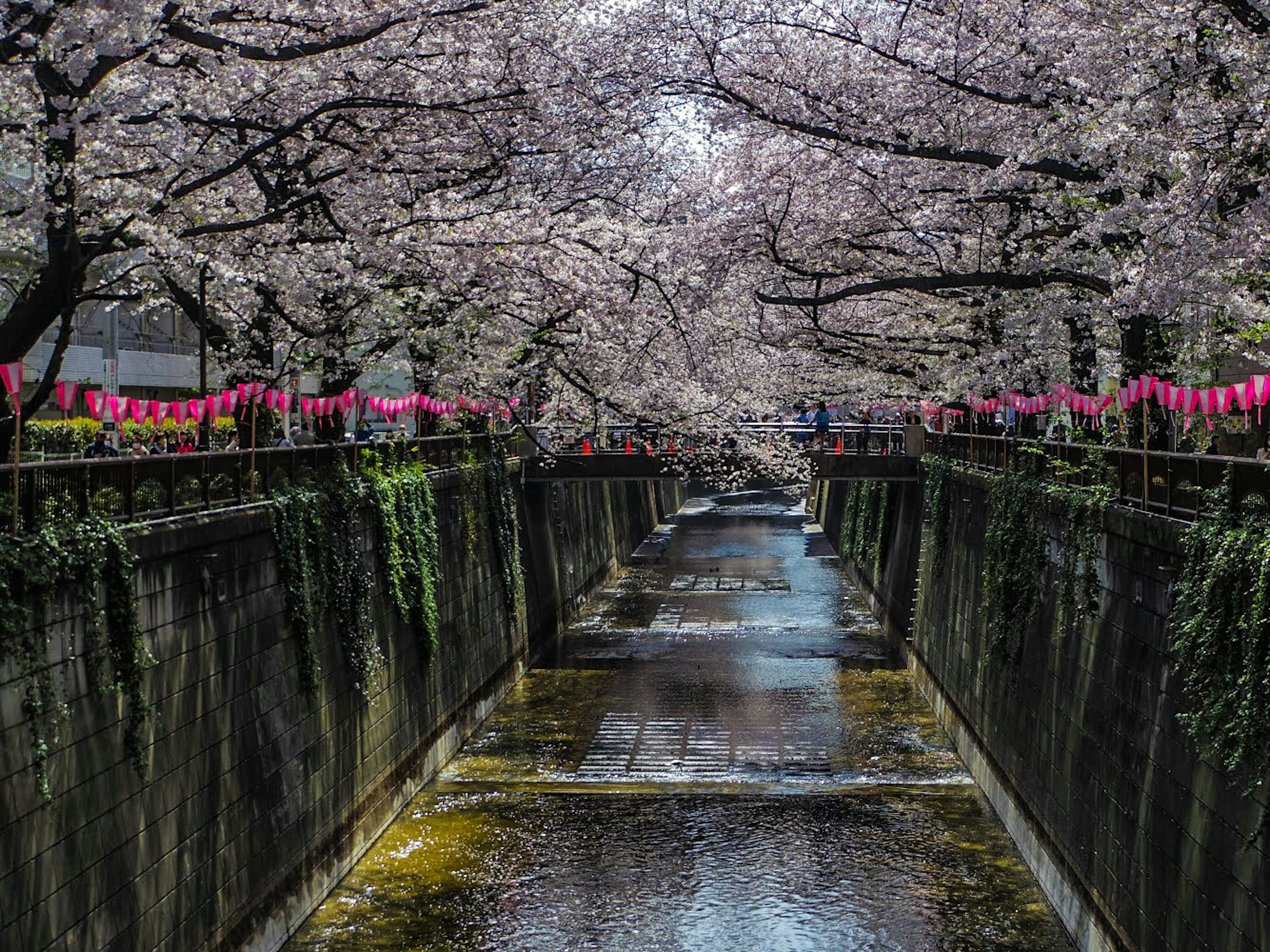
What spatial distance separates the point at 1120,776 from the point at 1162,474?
3.39 m

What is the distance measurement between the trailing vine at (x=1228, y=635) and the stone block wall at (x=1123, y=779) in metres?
0.45

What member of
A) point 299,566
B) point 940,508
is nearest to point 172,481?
point 299,566

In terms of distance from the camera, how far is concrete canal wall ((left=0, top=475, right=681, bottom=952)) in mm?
12117

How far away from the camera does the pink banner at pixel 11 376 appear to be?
40.9ft

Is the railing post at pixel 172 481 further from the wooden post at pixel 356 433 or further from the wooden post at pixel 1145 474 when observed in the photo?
the wooden post at pixel 1145 474

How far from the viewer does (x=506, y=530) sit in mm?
35812

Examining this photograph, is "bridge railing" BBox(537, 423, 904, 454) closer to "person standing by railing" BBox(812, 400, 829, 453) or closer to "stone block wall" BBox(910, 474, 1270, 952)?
"person standing by railing" BBox(812, 400, 829, 453)

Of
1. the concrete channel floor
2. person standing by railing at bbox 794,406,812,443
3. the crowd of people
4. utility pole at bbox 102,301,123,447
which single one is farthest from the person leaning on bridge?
person standing by railing at bbox 794,406,812,443

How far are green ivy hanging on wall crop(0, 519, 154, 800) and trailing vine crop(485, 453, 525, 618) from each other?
814 inches

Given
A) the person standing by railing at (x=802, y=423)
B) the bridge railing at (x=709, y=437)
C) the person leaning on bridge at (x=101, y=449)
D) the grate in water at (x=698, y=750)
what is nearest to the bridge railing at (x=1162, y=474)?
the grate in water at (x=698, y=750)

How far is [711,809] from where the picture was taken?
23.9 m

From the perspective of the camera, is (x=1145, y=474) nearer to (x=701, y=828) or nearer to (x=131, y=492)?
(x=701, y=828)

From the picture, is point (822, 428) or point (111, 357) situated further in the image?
point (111, 357)

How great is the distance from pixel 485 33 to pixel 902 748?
50.3ft
